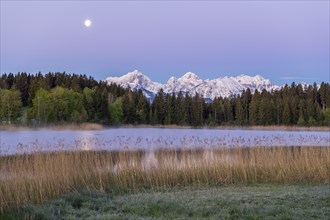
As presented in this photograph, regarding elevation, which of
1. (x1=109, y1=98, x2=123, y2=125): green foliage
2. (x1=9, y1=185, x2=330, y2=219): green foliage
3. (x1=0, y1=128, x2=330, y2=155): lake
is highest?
(x1=109, y1=98, x2=123, y2=125): green foliage

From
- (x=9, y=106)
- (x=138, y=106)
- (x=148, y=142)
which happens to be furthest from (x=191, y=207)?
(x=138, y=106)

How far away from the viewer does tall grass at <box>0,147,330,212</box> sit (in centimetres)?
998

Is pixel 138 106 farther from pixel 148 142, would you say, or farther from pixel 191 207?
pixel 191 207

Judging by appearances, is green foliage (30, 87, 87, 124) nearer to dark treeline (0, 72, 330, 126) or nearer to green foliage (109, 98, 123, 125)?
dark treeline (0, 72, 330, 126)

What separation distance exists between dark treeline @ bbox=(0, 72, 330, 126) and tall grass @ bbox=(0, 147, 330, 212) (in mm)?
57462

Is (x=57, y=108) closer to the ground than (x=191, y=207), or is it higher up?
higher up

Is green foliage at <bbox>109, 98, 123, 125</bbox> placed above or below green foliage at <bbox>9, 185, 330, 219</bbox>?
above

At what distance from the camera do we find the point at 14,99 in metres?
68.4

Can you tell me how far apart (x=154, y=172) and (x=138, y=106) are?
74759 millimetres

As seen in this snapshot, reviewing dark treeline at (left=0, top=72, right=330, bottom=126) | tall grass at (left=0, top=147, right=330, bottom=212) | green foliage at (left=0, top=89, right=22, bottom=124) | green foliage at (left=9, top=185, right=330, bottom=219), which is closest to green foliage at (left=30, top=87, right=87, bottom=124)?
dark treeline at (left=0, top=72, right=330, bottom=126)

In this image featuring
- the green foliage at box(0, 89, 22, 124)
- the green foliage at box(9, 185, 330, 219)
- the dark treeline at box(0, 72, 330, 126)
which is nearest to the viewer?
the green foliage at box(9, 185, 330, 219)

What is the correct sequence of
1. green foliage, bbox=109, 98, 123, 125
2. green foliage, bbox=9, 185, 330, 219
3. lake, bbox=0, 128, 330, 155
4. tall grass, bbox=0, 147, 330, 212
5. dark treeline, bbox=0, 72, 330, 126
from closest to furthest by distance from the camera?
green foliage, bbox=9, 185, 330, 219 → tall grass, bbox=0, 147, 330, 212 → lake, bbox=0, 128, 330, 155 → dark treeline, bbox=0, 72, 330, 126 → green foliage, bbox=109, 98, 123, 125

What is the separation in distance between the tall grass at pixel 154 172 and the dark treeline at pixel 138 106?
189ft

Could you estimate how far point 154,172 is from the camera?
1190 cm
